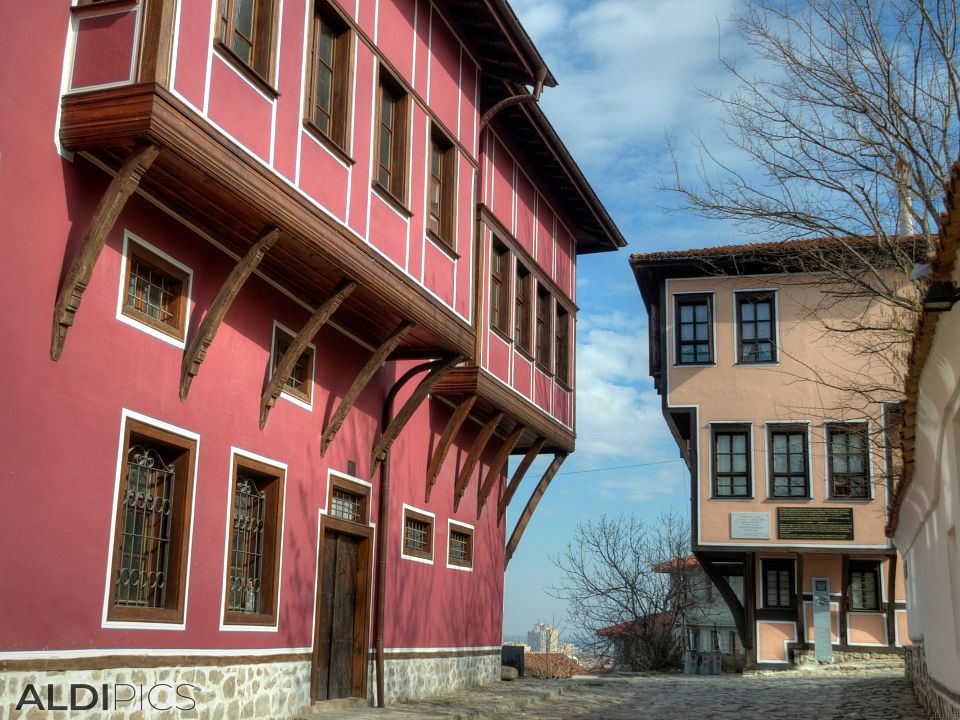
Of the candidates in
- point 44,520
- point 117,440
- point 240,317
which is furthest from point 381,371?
point 44,520

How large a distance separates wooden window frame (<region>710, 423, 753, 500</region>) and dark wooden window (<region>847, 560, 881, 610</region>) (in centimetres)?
274

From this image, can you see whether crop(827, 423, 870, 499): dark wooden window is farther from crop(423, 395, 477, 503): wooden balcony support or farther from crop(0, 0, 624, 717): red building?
crop(423, 395, 477, 503): wooden balcony support

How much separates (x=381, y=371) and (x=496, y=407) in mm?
2425

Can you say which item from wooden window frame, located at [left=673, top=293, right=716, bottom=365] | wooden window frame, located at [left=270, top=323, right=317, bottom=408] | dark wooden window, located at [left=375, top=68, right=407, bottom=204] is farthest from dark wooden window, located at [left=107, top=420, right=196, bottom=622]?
wooden window frame, located at [left=673, top=293, right=716, bottom=365]

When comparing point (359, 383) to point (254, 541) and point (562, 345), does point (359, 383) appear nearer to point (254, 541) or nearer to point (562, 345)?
point (254, 541)

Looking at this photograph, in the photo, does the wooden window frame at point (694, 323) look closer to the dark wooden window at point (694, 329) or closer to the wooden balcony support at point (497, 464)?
the dark wooden window at point (694, 329)

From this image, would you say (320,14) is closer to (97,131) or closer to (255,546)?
(97,131)

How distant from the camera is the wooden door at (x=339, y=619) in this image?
11.7 m

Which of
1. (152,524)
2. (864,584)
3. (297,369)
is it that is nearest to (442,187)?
(297,369)

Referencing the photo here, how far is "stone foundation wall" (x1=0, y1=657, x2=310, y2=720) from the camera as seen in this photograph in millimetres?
7094

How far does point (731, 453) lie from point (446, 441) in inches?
408

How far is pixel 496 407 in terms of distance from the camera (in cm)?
1528

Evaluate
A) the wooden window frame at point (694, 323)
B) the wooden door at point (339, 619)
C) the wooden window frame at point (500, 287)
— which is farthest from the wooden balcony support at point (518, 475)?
the wooden window frame at point (694, 323)

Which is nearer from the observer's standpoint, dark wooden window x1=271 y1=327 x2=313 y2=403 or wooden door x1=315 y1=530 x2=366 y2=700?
dark wooden window x1=271 y1=327 x2=313 y2=403
